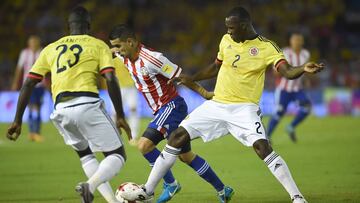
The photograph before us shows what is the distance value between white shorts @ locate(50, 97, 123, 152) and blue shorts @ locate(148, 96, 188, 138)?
1649mm

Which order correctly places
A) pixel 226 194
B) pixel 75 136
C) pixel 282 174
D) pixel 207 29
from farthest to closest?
pixel 207 29
pixel 226 194
pixel 282 174
pixel 75 136

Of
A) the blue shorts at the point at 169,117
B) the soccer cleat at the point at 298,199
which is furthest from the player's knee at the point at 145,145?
the soccer cleat at the point at 298,199

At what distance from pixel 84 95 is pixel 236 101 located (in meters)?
2.11

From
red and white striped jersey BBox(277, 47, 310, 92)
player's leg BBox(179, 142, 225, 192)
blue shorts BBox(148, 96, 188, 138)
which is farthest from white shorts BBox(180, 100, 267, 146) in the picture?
red and white striped jersey BBox(277, 47, 310, 92)

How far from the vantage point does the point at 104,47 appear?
824 cm

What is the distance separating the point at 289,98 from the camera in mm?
18484

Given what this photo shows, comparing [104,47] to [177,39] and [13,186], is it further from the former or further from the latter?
[177,39]

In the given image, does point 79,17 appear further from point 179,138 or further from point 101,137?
point 179,138

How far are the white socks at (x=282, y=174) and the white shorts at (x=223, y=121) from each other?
0.37m

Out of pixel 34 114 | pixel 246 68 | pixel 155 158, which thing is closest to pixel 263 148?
pixel 246 68

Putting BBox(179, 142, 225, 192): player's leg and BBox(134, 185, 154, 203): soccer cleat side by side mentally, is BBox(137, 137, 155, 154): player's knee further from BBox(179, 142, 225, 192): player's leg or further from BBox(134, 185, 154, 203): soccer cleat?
BBox(134, 185, 154, 203): soccer cleat

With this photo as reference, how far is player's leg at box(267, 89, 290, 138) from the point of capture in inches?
717

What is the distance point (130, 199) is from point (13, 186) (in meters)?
3.46

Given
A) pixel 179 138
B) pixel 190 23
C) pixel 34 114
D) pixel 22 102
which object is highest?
pixel 22 102
